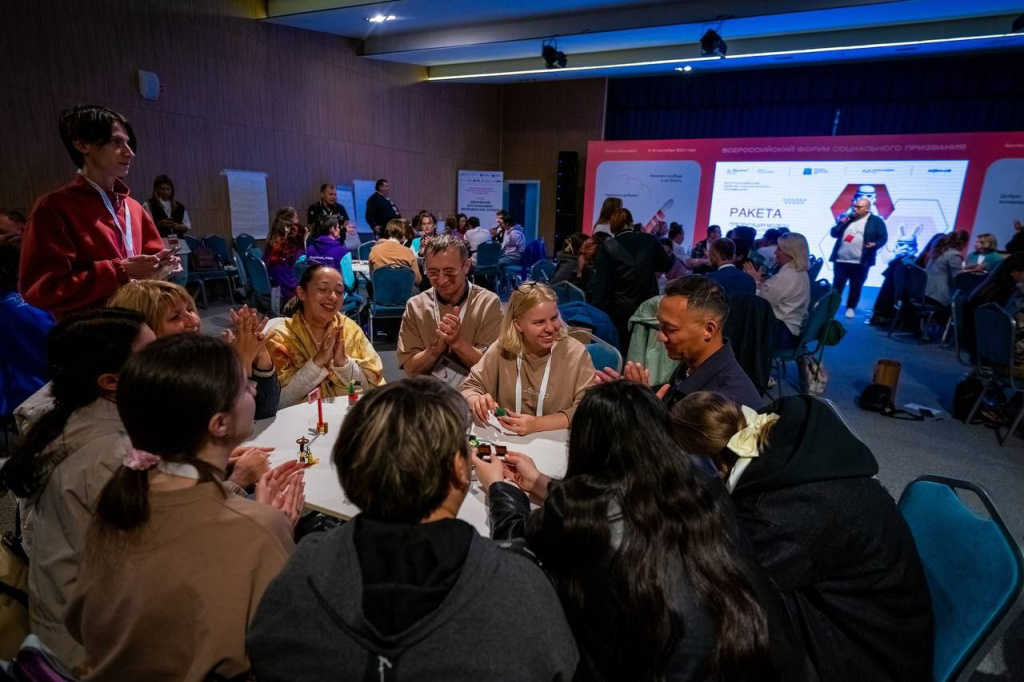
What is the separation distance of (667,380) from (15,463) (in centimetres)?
285

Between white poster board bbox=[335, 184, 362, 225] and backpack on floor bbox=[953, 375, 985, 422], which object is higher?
white poster board bbox=[335, 184, 362, 225]

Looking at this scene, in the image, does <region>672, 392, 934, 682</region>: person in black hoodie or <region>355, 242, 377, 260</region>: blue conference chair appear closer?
<region>672, 392, 934, 682</region>: person in black hoodie

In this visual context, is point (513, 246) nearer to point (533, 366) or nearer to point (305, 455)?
point (533, 366)

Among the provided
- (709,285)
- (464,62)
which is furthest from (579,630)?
(464,62)

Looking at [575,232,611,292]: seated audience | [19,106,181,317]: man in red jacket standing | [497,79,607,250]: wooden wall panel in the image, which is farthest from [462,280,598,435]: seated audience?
[497,79,607,250]: wooden wall panel

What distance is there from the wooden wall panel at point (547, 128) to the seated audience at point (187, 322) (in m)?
11.1

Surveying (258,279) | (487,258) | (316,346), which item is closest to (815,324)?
(316,346)

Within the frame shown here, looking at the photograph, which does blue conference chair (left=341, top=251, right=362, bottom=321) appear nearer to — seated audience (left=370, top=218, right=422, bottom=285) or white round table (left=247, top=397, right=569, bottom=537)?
seated audience (left=370, top=218, right=422, bottom=285)

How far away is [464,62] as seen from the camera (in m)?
10.4

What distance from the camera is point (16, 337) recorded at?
8.60 feet

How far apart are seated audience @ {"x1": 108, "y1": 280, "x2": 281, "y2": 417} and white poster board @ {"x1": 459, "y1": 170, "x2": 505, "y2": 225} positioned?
10.2 meters

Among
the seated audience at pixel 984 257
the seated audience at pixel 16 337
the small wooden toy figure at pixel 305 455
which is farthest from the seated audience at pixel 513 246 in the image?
the small wooden toy figure at pixel 305 455

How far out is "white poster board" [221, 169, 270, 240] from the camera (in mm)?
7406

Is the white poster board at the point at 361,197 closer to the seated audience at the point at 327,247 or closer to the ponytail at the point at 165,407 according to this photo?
the seated audience at the point at 327,247
